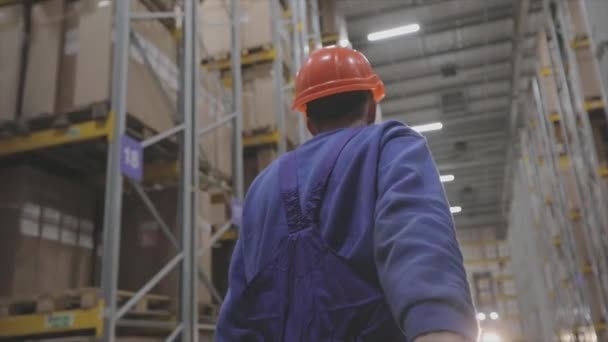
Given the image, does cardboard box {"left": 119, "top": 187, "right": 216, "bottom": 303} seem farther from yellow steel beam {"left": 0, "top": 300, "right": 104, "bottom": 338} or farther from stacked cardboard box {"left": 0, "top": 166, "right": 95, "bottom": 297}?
yellow steel beam {"left": 0, "top": 300, "right": 104, "bottom": 338}

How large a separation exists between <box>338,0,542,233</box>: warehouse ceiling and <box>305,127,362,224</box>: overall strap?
998cm

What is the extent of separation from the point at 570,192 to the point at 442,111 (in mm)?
7578

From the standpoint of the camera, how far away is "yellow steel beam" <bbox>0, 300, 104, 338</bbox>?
10.4 ft

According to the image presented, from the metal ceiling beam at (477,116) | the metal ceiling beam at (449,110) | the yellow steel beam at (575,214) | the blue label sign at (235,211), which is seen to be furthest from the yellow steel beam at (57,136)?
the metal ceiling beam at (477,116)

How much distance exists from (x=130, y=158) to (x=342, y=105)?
2.22m

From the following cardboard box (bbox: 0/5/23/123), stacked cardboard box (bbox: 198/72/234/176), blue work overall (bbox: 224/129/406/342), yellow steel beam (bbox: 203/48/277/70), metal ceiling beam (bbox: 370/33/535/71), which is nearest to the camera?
blue work overall (bbox: 224/129/406/342)

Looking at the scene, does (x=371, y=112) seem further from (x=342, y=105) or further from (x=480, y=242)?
(x=480, y=242)

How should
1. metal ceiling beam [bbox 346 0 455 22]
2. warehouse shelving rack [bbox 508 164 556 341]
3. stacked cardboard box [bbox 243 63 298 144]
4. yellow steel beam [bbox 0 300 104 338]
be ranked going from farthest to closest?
1. warehouse shelving rack [bbox 508 164 556 341]
2. metal ceiling beam [bbox 346 0 455 22]
3. stacked cardboard box [bbox 243 63 298 144]
4. yellow steel beam [bbox 0 300 104 338]

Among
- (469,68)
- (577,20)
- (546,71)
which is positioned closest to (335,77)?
(577,20)

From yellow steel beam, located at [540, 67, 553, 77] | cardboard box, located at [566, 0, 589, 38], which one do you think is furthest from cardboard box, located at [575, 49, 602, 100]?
yellow steel beam, located at [540, 67, 553, 77]

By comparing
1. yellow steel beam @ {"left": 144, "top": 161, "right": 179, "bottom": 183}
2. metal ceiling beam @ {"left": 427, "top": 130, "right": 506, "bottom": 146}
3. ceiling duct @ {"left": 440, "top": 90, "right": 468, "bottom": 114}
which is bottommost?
yellow steel beam @ {"left": 144, "top": 161, "right": 179, "bottom": 183}

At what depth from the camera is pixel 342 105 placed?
1623mm

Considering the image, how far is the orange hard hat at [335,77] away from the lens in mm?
1611

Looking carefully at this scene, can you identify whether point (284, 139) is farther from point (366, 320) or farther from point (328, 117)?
point (366, 320)
